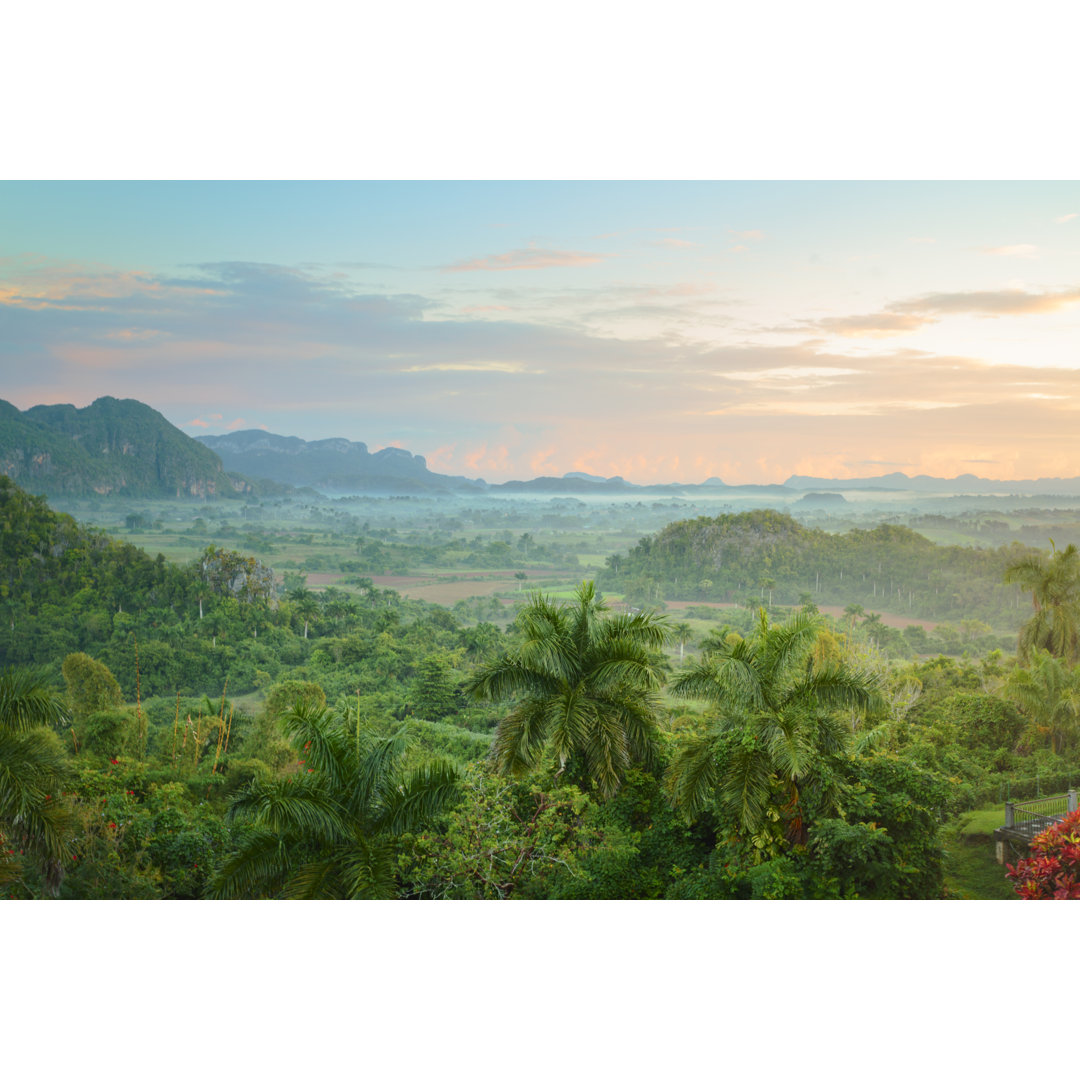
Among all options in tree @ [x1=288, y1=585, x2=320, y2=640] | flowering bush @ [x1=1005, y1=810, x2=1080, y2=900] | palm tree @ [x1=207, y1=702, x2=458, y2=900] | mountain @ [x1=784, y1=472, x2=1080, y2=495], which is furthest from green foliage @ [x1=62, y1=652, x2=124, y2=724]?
mountain @ [x1=784, y1=472, x2=1080, y2=495]

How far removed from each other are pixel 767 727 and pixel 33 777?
8141mm

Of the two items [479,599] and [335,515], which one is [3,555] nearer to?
[335,515]

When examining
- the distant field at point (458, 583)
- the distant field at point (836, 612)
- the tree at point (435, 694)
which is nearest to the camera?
the tree at point (435, 694)

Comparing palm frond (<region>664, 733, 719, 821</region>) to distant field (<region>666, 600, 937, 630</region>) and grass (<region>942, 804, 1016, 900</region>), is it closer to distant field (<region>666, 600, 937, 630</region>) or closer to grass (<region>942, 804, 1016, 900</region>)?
grass (<region>942, 804, 1016, 900</region>)

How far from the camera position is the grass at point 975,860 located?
10.2m

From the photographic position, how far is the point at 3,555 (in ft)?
75.1

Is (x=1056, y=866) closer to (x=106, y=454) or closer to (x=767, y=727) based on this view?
(x=767, y=727)

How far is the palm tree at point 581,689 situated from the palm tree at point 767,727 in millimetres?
707

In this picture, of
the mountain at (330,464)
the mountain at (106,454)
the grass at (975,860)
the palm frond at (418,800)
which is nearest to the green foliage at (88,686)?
the mountain at (106,454)

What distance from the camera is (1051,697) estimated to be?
14.4 m

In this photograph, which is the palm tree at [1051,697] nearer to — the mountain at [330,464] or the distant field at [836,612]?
the distant field at [836,612]

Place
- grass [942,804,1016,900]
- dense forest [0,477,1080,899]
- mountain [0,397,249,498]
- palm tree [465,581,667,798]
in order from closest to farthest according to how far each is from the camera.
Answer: dense forest [0,477,1080,899]
palm tree [465,581,667,798]
grass [942,804,1016,900]
mountain [0,397,249,498]

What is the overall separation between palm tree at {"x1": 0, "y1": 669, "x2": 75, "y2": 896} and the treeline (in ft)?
69.8

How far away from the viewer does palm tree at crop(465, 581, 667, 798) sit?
9.26 meters
